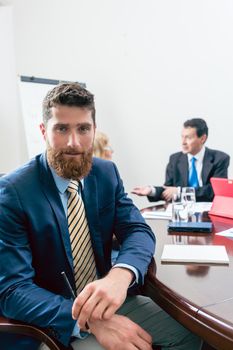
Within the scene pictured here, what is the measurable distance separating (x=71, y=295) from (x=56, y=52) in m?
3.37

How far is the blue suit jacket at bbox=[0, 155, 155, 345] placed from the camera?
3.44 ft

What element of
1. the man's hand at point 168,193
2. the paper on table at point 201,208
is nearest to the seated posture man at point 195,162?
the man's hand at point 168,193

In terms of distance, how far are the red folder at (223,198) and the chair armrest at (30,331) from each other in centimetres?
126

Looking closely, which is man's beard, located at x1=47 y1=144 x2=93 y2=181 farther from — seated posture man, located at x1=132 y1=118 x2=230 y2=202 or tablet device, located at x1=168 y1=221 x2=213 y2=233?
seated posture man, located at x1=132 y1=118 x2=230 y2=202

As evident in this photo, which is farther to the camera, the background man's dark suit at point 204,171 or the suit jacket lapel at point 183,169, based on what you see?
the suit jacket lapel at point 183,169

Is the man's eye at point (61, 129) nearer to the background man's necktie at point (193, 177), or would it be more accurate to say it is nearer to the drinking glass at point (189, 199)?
the drinking glass at point (189, 199)

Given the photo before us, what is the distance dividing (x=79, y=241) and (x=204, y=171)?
2.09 m

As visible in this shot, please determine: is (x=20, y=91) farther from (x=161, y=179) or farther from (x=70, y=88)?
(x=70, y=88)

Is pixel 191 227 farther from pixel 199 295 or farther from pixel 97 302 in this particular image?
pixel 97 302

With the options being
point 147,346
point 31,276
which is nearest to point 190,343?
point 147,346

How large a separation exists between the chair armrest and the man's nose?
601 mm

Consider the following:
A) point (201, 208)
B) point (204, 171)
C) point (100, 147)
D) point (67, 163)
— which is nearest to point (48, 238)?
point (67, 163)

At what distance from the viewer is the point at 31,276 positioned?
114cm

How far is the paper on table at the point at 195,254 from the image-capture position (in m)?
1.28
